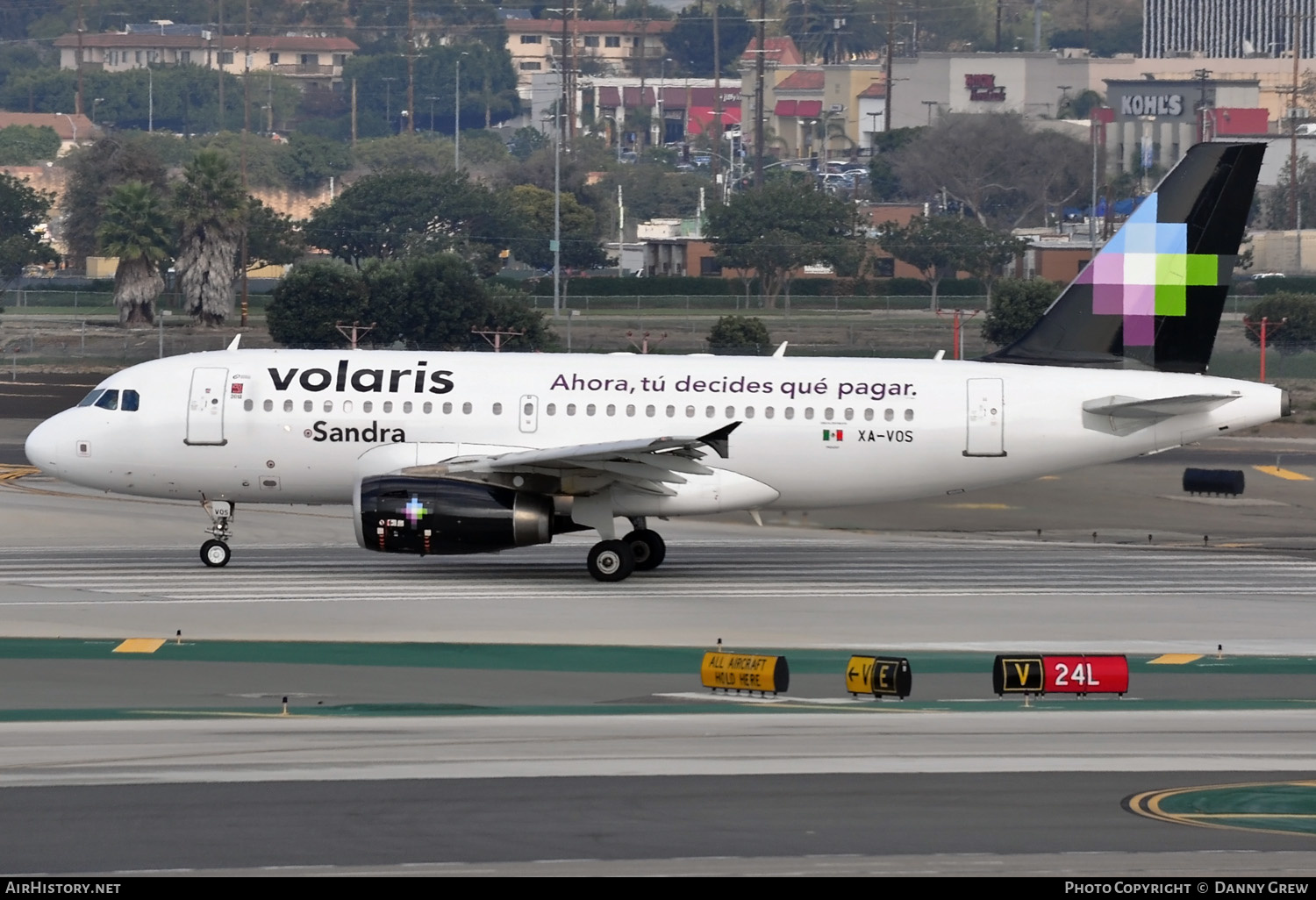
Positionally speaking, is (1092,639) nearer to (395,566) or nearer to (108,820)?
(395,566)

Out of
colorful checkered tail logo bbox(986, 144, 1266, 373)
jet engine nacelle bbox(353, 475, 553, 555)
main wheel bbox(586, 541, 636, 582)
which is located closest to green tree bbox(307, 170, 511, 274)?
colorful checkered tail logo bbox(986, 144, 1266, 373)

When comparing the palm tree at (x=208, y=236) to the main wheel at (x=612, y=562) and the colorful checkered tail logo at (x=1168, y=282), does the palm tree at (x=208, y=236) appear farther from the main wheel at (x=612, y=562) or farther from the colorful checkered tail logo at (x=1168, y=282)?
the colorful checkered tail logo at (x=1168, y=282)

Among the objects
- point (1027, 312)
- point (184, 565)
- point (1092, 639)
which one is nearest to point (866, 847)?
point (1092, 639)

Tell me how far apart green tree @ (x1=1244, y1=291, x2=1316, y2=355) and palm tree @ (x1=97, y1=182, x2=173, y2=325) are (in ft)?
192

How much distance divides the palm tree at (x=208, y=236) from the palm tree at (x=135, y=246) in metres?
3.87

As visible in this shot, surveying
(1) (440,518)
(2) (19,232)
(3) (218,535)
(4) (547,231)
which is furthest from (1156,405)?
(2) (19,232)

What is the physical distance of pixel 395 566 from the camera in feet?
124

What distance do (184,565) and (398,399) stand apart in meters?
5.48

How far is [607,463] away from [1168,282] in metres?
12.5

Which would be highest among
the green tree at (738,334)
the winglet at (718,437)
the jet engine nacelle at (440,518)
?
the green tree at (738,334)

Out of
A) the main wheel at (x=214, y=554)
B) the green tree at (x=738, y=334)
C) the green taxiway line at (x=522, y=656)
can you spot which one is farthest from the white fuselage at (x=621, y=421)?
the green tree at (x=738, y=334)

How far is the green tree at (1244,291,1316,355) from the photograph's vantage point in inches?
3690

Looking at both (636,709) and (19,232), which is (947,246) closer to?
(19,232)

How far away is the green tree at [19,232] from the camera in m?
145
